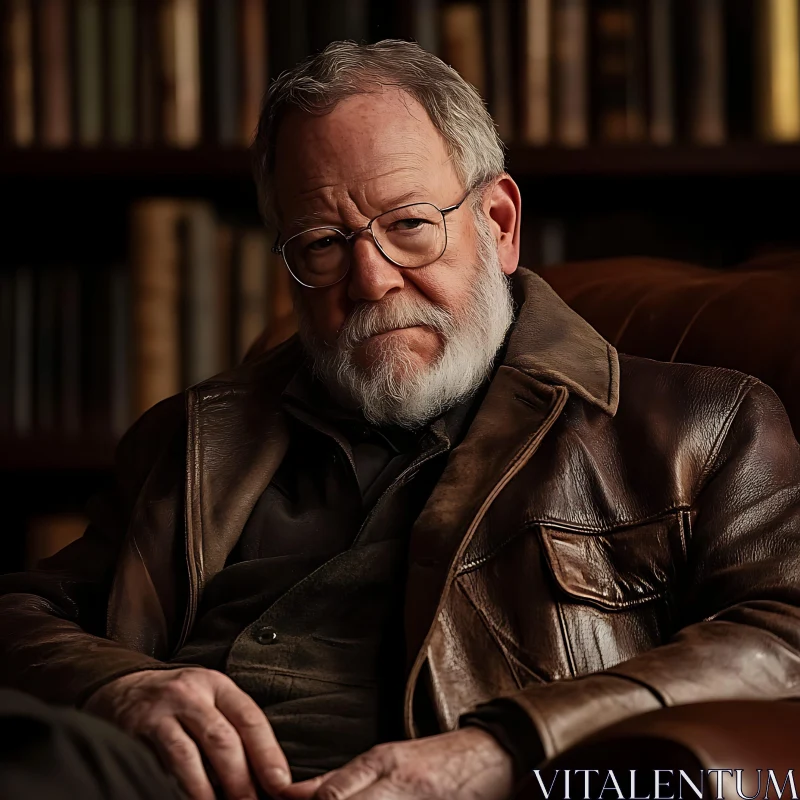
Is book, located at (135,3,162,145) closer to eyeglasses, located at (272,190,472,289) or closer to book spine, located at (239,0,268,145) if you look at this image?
book spine, located at (239,0,268,145)

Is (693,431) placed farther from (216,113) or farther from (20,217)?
(20,217)

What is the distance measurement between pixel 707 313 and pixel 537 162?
2.18ft

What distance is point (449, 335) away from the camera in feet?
4.92

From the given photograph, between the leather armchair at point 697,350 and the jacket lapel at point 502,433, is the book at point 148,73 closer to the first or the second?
the leather armchair at point 697,350

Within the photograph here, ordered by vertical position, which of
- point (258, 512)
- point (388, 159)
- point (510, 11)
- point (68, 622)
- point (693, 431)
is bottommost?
point (68, 622)

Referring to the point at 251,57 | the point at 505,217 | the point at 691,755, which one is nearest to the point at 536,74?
the point at 251,57

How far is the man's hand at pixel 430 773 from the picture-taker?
105 cm

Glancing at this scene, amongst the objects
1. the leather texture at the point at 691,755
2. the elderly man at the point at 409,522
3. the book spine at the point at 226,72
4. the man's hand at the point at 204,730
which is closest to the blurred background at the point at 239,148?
the book spine at the point at 226,72

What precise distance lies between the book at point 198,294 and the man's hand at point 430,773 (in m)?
1.28

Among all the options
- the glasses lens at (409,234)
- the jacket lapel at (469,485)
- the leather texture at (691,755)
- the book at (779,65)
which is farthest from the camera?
the book at (779,65)

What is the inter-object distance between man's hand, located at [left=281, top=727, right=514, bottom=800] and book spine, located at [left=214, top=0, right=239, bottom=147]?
1.43 m

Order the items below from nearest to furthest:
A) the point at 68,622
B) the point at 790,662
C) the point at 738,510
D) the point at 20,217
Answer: the point at 790,662 < the point at 738,510 < the point at 68,622 < the point at 20,217

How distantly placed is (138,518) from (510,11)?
119 cm

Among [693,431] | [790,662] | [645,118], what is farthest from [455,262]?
[645,118]
